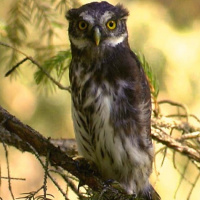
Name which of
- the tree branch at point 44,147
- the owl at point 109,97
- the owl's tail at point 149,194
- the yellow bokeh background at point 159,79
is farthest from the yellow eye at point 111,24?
the owl's tail at point 149,194

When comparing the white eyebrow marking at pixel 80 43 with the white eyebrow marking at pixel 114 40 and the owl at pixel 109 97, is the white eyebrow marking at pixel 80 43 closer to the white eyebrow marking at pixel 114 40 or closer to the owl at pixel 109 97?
the owl at pixel 109 97

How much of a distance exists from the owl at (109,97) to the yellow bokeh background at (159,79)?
479 millimetres

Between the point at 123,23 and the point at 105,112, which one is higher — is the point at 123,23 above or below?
above

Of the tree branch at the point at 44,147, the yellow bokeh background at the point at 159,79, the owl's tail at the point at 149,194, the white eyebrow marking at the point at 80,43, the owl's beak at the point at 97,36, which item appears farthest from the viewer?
the yellow bokeh background at the point at 159,79

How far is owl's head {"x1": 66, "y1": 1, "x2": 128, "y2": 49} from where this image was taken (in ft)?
9.86

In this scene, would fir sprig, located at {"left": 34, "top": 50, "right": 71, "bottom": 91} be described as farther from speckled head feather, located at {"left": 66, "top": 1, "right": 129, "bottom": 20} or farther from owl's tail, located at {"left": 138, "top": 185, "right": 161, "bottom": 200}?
owl's tail, located at {"left": 138, "top": 185, "right": 161, "bottom": 200}

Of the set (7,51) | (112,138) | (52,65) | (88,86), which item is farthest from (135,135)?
(7,51)

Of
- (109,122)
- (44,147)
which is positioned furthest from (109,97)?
(44,147)

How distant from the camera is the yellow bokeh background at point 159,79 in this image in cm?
382

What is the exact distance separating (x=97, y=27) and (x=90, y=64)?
21 cm

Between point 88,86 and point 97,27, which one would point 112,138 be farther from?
point 97,27

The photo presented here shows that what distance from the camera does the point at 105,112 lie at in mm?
2961

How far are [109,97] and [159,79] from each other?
39.2 inches

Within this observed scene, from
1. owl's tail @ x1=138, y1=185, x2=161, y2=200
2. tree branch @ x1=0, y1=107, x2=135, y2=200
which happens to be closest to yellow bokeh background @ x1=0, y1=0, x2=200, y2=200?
owl's tail @ x1=138, y1=185, x2=161, y2=200
